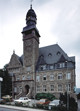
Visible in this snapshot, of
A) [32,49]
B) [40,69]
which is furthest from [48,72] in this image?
[32,49]

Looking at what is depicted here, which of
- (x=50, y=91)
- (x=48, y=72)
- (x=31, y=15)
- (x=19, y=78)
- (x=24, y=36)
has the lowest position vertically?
(x=50, y=91)

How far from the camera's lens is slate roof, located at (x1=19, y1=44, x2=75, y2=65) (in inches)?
1316

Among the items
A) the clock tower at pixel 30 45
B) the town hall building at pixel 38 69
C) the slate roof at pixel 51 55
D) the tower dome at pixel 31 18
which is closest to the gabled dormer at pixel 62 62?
the town hall building at pixel 38 69

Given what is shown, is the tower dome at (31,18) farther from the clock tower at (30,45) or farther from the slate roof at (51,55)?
the slate roof at (51,55)

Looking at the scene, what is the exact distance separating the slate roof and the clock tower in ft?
6.82

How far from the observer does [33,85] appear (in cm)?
3350

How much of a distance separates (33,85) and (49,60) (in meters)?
9.61

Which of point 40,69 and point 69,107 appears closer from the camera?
point 69,107

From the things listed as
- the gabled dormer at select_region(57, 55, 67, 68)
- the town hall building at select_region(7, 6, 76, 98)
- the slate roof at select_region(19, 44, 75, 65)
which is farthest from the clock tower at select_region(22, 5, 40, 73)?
the gabled dormer at select_region(57, 55, 67, 68)

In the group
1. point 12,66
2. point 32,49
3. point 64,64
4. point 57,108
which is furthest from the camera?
point 12,66

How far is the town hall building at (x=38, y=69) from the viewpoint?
30500 mm

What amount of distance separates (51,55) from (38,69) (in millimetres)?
6503

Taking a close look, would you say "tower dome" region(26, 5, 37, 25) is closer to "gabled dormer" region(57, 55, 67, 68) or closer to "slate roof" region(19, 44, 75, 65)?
"slate roof" region(19, 44, 75, 65)

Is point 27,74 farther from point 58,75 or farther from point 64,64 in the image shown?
point 64,64
